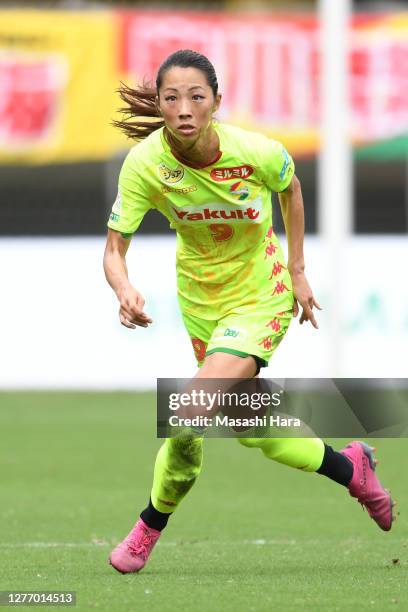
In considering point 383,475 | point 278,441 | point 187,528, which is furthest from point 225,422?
point 383,475

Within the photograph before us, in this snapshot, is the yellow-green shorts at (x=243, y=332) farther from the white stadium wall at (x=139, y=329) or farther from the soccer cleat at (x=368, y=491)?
the white stadium wall at (x=139, y=329)

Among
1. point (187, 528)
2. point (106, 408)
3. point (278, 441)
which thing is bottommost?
point (106, 408)

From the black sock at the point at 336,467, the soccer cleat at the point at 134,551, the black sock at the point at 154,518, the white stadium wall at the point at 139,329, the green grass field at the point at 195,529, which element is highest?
the black sock at the point at 336,467

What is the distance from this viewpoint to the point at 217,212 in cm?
668

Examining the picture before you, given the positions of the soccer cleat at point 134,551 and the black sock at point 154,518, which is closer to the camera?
the soccer cleat at point 134,551

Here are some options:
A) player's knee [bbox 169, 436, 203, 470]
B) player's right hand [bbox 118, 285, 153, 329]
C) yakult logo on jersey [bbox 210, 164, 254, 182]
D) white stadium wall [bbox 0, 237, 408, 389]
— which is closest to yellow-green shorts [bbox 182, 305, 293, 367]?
player's knee [bbox 169, 436, 203, 470]

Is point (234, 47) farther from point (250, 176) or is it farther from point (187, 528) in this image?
point (250, 176)

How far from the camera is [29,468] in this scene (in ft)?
39.7

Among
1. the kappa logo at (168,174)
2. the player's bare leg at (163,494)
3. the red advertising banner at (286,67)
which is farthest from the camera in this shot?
the red advertising banner at (286,67)

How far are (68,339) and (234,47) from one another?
19.9ft

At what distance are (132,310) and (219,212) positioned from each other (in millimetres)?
759

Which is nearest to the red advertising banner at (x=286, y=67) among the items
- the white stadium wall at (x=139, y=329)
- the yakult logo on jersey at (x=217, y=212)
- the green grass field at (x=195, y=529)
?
the white stadium wall at (x=139, y=329)

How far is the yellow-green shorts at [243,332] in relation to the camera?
661 cm

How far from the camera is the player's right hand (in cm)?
619
